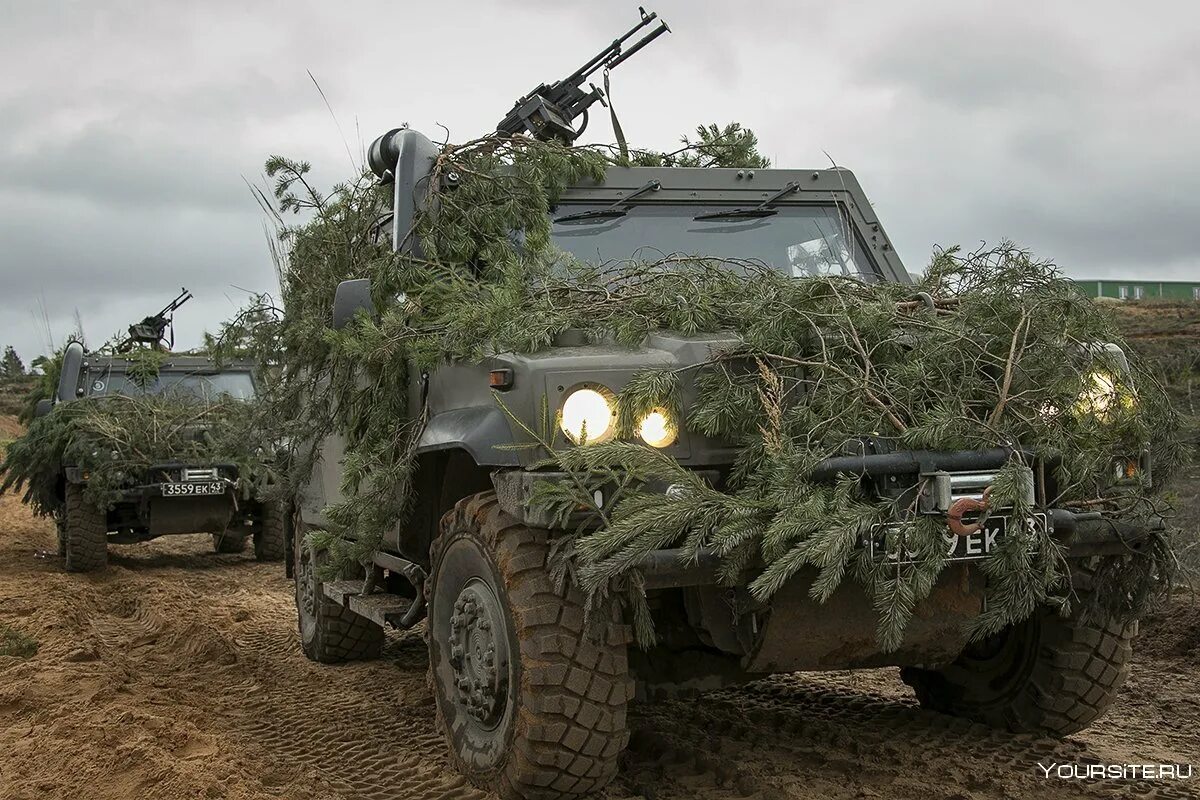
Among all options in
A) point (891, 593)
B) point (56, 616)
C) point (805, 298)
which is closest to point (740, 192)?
point (805, 298)

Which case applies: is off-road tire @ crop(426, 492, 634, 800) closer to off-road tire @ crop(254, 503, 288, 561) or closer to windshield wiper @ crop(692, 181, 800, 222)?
windshield wiper @ crop(692, 181, 800, 222)

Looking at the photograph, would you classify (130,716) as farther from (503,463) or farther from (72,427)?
(72,427)

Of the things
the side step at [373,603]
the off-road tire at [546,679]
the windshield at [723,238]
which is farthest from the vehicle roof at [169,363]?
the off-road tire at [546,679]

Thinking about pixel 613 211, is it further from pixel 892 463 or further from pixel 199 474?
pixel 199 474

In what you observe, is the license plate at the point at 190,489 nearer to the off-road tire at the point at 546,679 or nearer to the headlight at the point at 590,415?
the off-road tire at the point at 546,679

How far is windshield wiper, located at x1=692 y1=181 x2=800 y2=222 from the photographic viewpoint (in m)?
5.27

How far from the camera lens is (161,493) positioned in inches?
417

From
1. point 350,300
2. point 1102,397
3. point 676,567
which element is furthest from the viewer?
point 350,300

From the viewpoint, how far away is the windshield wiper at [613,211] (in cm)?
504

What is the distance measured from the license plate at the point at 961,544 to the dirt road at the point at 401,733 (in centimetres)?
93

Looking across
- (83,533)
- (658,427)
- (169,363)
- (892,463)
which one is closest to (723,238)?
(658,427)

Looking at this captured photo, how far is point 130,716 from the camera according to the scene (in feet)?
15.3

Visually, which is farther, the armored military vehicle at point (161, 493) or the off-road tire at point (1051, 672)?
the armored military vehicle at point (161, 493)

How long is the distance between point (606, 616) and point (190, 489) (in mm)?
8106
